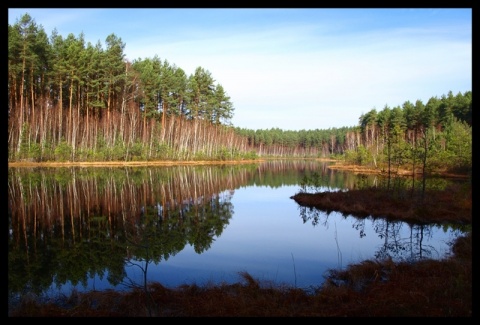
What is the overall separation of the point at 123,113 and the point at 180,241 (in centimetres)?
4883

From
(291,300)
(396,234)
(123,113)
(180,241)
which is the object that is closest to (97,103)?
(123,113)

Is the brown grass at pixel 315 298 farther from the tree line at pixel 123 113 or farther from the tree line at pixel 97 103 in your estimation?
the tree line at pixel 97 103

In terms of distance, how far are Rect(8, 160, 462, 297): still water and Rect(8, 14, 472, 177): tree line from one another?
22.5 m

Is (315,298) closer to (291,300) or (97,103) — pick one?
(291,300)

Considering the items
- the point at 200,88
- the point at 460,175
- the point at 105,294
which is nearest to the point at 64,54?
the point at 200,88

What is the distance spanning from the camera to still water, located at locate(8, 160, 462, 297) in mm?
9336

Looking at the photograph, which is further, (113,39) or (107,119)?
(113,39)

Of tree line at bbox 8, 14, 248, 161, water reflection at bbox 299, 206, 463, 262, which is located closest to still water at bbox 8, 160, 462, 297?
water reflection at bbox 299, 206, 463, 262

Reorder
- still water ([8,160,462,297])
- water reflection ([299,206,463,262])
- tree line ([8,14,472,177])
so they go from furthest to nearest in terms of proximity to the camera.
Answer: tree line ([8,14,472,177]) < water reflection ([299,206,463,262]) < still water ([8,160,462,297])

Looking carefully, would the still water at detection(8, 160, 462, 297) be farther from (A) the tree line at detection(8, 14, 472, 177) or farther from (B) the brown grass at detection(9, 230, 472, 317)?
(A) the tree line at detection(8, 14, 472, 177)

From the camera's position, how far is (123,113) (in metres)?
56.8

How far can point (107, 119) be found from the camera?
57000 mm
